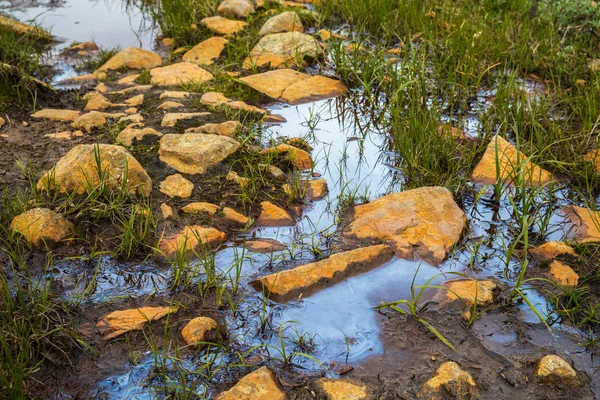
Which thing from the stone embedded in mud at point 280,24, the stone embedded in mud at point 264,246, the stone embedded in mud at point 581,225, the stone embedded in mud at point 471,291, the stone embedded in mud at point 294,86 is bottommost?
the stone embedded in mud at point 264,246

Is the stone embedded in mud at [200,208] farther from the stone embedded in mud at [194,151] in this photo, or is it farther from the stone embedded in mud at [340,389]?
the stone embedded in mud at [340,389]

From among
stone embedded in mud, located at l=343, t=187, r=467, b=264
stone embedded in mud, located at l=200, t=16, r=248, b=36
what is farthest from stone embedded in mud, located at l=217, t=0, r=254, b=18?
stone embedded in mud, located at l=343, t=187, r=467, b=264

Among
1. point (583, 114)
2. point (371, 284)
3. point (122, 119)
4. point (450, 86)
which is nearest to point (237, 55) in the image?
point (122, 119)

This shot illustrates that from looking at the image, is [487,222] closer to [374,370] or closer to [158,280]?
[374,370]

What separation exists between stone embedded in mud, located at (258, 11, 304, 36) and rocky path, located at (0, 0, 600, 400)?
0.95 m

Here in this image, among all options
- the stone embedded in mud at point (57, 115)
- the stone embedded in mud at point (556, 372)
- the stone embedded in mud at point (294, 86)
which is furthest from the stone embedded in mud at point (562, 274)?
the stone embedded in mud at point (57, 115)

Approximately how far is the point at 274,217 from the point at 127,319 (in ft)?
3.29

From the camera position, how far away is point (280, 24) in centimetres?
556

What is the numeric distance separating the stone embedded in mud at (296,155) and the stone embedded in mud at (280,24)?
220 centimetres

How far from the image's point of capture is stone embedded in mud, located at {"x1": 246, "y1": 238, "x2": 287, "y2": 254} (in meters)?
2.87

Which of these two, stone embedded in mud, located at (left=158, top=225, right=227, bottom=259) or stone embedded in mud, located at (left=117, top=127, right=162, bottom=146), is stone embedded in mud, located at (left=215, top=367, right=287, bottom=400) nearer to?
A: stone embedded in mud, located at (left=158, top=225, right=227, bottom=259)

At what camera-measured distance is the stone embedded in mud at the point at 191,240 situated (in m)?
2.79

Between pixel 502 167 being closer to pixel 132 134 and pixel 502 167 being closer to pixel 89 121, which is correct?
pixel 132 134

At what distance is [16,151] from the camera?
3.67m
